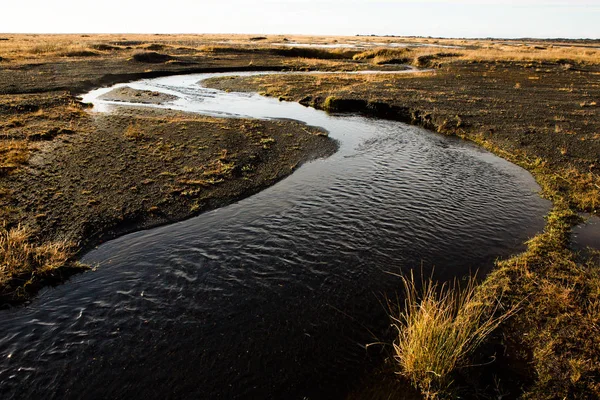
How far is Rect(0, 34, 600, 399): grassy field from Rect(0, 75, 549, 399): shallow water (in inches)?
51.8

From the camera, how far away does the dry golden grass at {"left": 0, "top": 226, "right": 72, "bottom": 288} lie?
1318cm

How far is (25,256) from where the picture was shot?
539 inches

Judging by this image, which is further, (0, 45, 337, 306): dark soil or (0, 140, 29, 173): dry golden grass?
(0, 140, 29, 173): dry golden grass

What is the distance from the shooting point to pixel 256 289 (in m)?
13.7

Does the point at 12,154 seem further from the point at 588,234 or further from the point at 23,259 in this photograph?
the point at 588,234

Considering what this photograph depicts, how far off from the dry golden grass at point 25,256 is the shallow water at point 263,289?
3.53 feet

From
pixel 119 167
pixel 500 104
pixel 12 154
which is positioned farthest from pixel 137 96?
pixel 500 104

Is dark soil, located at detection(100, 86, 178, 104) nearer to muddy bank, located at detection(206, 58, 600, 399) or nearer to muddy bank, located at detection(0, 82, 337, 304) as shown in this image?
muddy bank, located at detection(0, 82, 337, 304)

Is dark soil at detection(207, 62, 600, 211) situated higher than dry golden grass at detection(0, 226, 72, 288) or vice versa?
dark soil at detection(207, 62, 600, 211)

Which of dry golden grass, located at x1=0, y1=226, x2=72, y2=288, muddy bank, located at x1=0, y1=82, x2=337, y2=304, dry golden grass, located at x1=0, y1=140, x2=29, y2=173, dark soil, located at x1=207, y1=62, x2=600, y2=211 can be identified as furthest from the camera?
dark soil, located at x1=207, y1=62, x2=600, y2=211

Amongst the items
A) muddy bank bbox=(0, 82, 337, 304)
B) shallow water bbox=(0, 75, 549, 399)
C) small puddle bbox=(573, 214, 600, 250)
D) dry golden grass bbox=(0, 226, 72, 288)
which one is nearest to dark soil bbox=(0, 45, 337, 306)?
muddy bank bbox=(0, 82, 337, 304)

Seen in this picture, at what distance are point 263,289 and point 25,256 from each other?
933cm

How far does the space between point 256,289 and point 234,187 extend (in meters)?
9.92

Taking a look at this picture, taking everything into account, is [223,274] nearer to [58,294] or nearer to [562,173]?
[58,294]
